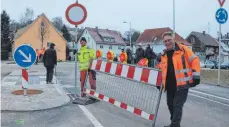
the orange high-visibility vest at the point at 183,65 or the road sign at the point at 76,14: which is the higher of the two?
the road sign at the point at 76,14

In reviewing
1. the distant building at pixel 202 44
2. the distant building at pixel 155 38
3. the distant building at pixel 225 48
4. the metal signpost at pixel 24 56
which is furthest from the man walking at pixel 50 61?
the distant building at pixel 202 44

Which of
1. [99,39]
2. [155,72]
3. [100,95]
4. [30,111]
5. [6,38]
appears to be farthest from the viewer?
[99,39]

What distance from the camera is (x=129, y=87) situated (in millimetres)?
8320

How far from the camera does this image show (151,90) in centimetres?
759

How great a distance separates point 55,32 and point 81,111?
2630 inches

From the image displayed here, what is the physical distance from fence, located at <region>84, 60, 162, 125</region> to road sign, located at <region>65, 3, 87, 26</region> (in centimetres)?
169

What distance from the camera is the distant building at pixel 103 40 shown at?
9181cm

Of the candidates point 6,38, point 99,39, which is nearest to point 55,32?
point 6,38

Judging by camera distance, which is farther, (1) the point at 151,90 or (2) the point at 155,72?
(1) the point at 151,90

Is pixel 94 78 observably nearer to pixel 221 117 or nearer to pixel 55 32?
pixel 221 117

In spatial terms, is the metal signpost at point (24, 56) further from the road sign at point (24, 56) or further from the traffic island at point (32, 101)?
the traffic island at point (32, 101)

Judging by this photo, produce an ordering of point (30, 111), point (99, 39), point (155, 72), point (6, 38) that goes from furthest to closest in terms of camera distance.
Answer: point (99, 39) → point (6, 38) → point (30, 111) → point (155, 72)

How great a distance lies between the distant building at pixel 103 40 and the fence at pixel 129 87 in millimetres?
81065

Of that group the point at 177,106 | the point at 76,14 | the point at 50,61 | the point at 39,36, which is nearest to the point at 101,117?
the point at 177,106
